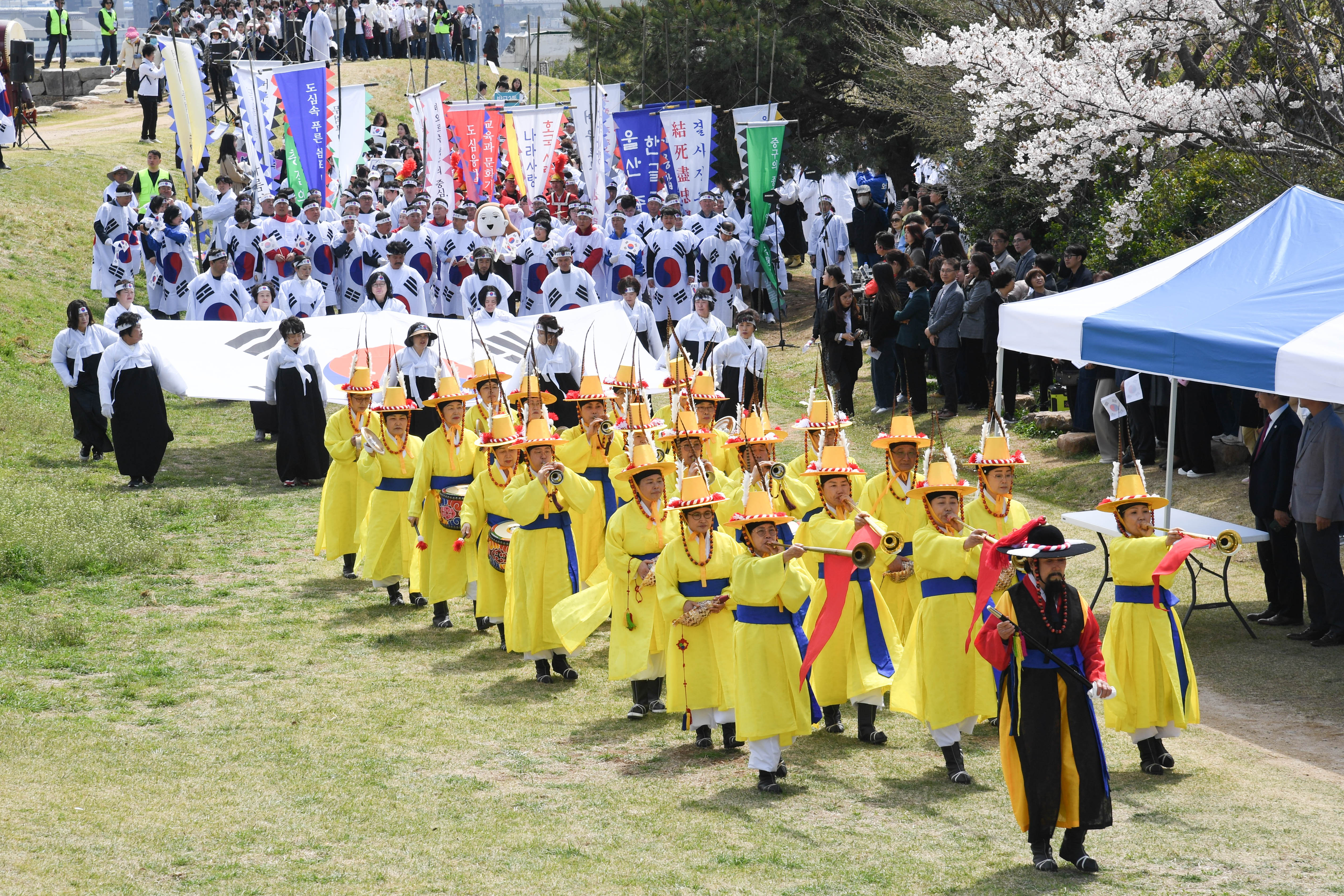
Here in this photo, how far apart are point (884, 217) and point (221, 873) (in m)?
19.4

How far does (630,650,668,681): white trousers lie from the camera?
8289 mm

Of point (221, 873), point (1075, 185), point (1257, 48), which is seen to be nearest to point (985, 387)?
point (1075, 185)

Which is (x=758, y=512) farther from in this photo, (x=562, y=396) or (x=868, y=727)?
(x=562, y=396)

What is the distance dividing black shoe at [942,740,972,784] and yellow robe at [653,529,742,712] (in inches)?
43.7

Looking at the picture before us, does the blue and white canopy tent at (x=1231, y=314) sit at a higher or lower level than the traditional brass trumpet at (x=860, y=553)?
higher

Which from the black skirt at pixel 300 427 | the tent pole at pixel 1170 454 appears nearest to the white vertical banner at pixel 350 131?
the black skirt at pixel 300 427

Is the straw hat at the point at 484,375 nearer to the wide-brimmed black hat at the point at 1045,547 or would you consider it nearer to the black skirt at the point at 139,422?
the black skirt at the point at 139,422

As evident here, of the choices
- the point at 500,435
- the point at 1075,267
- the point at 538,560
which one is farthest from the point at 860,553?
the point at 1075,267

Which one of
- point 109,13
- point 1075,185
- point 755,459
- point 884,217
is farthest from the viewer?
point 109,13

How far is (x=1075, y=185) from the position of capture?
17516mm

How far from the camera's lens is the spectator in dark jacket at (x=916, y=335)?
1606 centimetres

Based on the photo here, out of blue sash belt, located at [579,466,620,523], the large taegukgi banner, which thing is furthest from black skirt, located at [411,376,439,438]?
blue sash belt, located at [579,466,620,523]

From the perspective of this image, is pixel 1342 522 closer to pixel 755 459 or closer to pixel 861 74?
pixel 755 459

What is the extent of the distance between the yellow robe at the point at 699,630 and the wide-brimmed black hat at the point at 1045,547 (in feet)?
5.71
